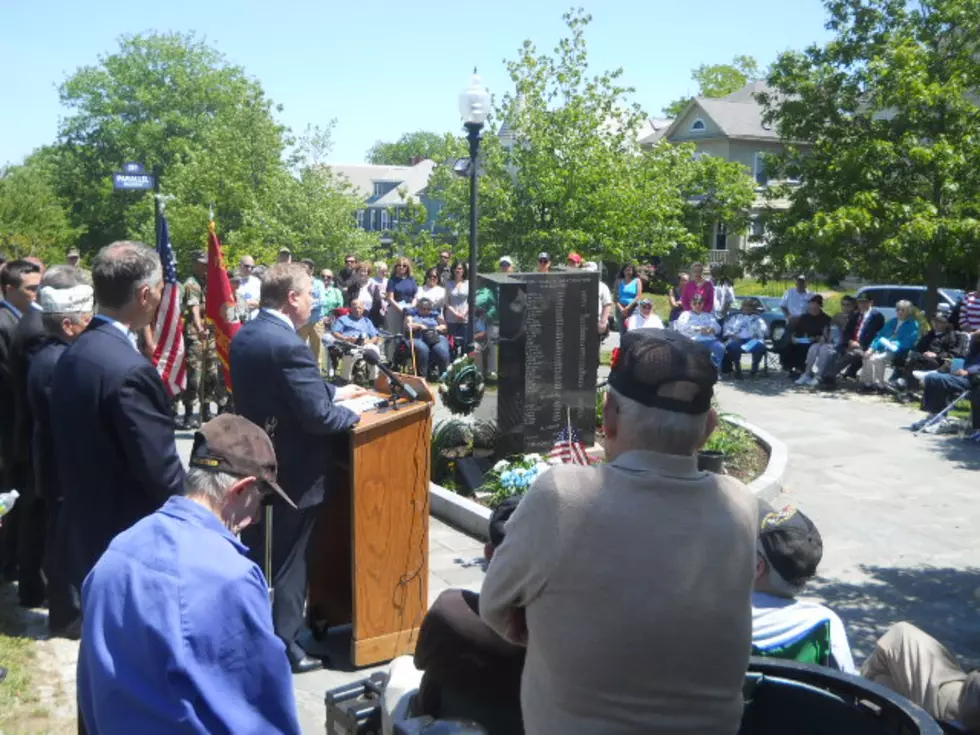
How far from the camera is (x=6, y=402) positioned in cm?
624

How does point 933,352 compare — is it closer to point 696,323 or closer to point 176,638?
point 696,323

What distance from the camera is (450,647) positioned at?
3.31 m

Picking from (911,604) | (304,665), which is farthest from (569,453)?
(304,665)

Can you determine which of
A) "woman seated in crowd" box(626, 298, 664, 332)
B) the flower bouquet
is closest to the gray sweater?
the flower bouquet

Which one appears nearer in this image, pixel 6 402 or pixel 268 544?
pixel 268 544

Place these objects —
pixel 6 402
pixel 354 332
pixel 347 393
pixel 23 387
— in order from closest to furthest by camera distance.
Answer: pixel 347 393, pixel 23 387, pixel 6 402, pixel 354 332

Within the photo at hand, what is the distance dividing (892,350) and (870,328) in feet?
2.09

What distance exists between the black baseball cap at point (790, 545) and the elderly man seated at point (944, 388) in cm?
983

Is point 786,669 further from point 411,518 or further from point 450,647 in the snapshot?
point 411,518

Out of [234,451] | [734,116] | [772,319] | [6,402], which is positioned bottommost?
[772,319]

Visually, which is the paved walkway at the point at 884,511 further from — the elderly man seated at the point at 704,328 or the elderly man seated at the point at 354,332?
the elderly man seated at the point at 354,332

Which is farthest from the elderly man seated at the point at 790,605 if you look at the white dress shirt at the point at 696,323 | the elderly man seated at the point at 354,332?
the white dress shirt at the point at 696,323

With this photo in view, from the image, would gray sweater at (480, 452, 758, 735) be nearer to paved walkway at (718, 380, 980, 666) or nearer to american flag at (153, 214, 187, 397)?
paved walkway at (718, 380, 980, 666)

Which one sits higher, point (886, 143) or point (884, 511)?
point (886, 143)
